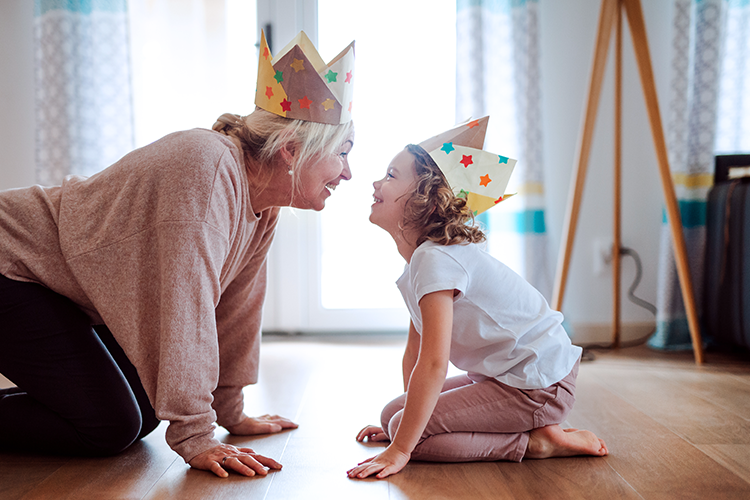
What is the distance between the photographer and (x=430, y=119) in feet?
8.07

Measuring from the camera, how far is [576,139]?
239 centimetres

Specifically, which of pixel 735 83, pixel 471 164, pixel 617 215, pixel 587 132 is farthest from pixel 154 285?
pixel 735 83

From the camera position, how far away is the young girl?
1.04 meters

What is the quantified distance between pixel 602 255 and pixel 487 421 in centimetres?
154

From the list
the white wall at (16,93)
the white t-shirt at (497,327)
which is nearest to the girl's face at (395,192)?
the white t-shirt at (497,327)

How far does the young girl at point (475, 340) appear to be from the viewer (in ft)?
3.41

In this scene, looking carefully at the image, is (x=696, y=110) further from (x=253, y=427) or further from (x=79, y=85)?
(x=79, y=85)

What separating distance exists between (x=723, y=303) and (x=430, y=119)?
4.35 ft

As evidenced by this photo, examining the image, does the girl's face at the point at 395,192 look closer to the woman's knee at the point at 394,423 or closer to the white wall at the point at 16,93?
the woman's knee at the point at 394,423

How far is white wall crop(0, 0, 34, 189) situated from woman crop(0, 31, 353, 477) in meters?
1.54

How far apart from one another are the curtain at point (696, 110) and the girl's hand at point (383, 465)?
157 cm

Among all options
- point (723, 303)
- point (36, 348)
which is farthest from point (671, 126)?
point (36, 348)

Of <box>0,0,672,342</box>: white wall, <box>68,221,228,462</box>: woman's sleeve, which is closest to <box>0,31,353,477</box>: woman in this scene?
<box>68,221,228,462</box>: woman's sleeve

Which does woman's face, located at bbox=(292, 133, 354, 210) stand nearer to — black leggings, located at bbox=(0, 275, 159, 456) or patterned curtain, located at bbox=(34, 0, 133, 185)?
black leggings, located at bbox=(0, 275, 159, 456)
